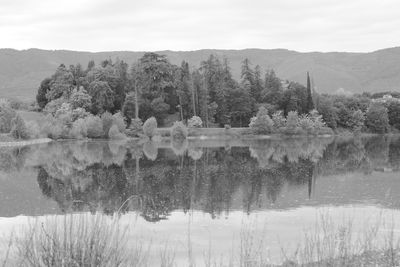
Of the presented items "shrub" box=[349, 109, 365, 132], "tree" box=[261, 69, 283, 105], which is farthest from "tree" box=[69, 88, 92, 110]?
"shrub" box=[349, 109, 365, 132]

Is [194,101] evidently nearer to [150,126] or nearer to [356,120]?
[150,126]

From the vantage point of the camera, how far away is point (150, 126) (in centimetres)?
9050

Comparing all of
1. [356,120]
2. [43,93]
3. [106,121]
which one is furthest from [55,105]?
[356,120]

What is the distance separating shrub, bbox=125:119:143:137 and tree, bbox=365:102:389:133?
5478cm

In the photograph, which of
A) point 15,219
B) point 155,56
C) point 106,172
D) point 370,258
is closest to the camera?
point 370,258

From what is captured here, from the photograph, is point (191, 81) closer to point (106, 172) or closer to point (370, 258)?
point (106, 172)

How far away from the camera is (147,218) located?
1934 cm

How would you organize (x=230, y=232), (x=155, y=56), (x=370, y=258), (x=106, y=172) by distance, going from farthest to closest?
1. (x=155, y=56)
2. (x=106, y=172)
3. (x=230, y=232)
4. (x=370, y=258)

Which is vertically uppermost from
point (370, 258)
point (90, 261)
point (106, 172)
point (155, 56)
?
point (155, 56)

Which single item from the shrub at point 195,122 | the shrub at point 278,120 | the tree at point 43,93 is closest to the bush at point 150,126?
the shrub at point 195,122

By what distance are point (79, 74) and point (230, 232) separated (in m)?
97.6

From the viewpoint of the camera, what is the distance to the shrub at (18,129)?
240ft

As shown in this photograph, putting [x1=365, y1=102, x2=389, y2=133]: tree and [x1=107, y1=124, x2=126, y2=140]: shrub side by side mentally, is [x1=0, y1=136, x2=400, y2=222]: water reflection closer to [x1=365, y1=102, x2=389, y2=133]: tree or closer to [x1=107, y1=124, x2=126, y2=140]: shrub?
[x1=107, y1=124, x2=126, y2=140]: shrub

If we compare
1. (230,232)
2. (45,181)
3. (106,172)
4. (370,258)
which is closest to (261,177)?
(106,172)
